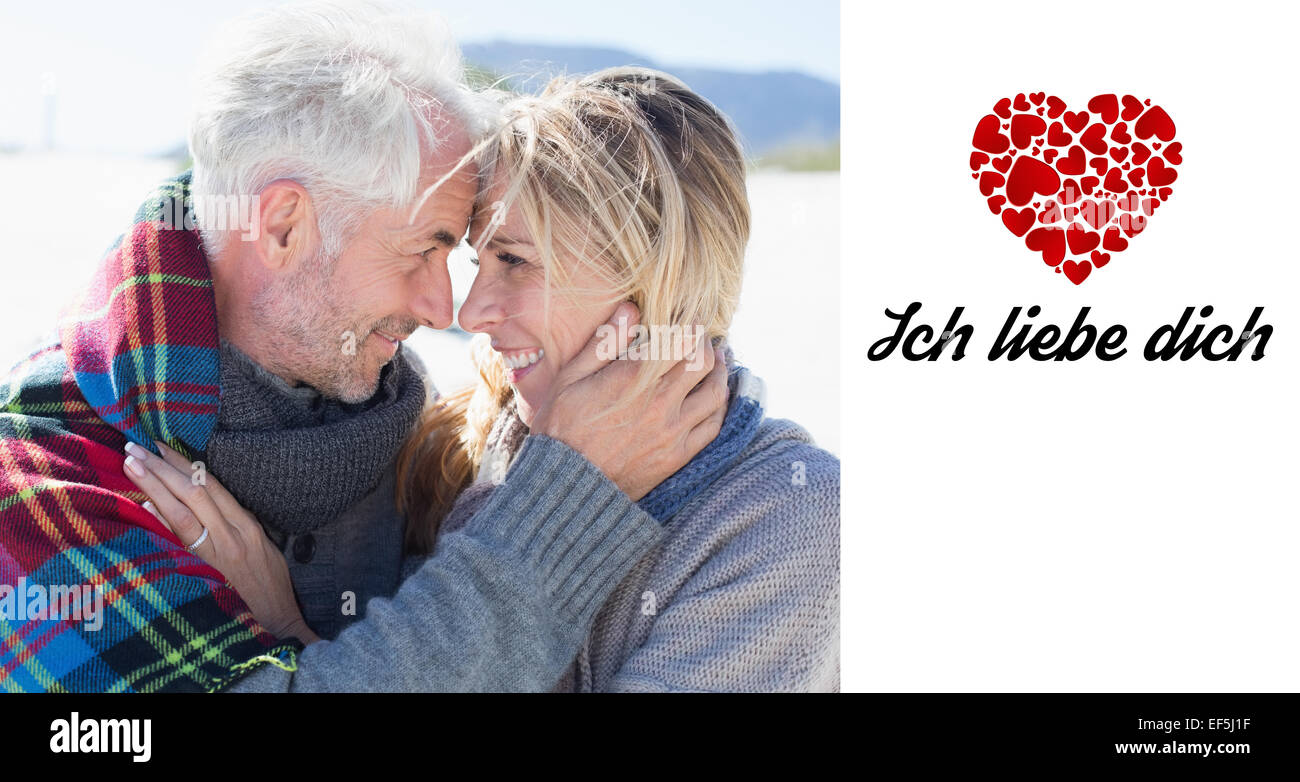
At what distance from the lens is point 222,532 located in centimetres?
213

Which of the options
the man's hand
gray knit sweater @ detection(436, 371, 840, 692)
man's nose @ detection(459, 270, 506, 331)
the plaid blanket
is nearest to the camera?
the plaid blanket

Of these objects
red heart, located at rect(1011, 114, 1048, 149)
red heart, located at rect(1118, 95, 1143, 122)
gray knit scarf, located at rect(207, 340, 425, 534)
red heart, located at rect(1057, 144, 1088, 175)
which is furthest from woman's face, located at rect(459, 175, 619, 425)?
red heart, located at rect(1118, 95, 1143, 122)

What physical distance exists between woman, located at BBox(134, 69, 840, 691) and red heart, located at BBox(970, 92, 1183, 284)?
31.6 inches

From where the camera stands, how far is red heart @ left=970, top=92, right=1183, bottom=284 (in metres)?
2.67

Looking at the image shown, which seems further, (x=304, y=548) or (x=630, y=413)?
(x=304, y=548)

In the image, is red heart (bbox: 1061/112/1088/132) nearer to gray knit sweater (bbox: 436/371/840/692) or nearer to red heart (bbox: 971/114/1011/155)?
red heart (bbox: 971/114/1011/155)

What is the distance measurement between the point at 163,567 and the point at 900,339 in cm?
161

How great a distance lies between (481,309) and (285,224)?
462mm

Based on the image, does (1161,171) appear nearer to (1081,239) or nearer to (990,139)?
(1081,239)

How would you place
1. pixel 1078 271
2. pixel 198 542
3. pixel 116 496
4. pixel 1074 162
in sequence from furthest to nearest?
pixel 1074 162, pixel 1078 271, pixel 198 542, pixel 116 496

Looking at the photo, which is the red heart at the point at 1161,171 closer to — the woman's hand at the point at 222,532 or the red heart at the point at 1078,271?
the red heart at the point at 1078,271

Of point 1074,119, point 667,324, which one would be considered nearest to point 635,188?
point 667,324

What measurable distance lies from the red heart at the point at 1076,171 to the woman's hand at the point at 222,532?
1.83 metres

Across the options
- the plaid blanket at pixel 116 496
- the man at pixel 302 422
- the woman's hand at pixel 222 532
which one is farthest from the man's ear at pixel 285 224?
the woman's hand at pixel 222 532
